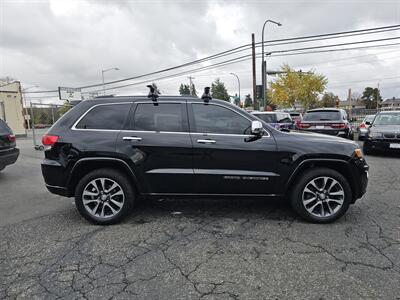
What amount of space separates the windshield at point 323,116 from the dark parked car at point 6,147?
1031 cm

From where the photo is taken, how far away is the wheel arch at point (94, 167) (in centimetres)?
401

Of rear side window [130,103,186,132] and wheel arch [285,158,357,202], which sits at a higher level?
rear side window [130,103,186,132]

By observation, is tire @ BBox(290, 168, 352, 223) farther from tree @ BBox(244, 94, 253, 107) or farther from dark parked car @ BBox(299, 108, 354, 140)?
tree @ BBox(244, 94, 253, 107)

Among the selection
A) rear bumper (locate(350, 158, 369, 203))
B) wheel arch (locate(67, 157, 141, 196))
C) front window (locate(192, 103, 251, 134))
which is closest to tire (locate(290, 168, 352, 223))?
rear bumper (locate(350, 158, 369, 203))

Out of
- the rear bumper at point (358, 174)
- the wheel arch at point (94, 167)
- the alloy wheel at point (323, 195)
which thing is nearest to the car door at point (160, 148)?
the wheel arch at point (94, 167)

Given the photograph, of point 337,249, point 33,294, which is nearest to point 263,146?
point 337,249

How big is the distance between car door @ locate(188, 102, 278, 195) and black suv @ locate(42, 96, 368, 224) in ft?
→ 0.04

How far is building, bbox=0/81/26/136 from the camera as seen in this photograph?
2470 cm

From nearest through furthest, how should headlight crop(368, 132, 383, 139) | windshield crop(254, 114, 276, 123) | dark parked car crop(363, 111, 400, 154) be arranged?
dark parked car crop(363, 111, 400, 154), headlight crop(368, 132, 383, 139), windshield crop(254, 114, 276, 123)

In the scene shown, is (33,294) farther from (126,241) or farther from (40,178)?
(40,178)

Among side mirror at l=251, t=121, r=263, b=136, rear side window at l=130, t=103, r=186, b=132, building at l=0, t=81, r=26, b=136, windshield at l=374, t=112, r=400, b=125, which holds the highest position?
building at l=0, t=81, r=26, b=136

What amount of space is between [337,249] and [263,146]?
1.50 meters

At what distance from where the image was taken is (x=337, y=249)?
3328mm

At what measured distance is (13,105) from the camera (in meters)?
25.3
